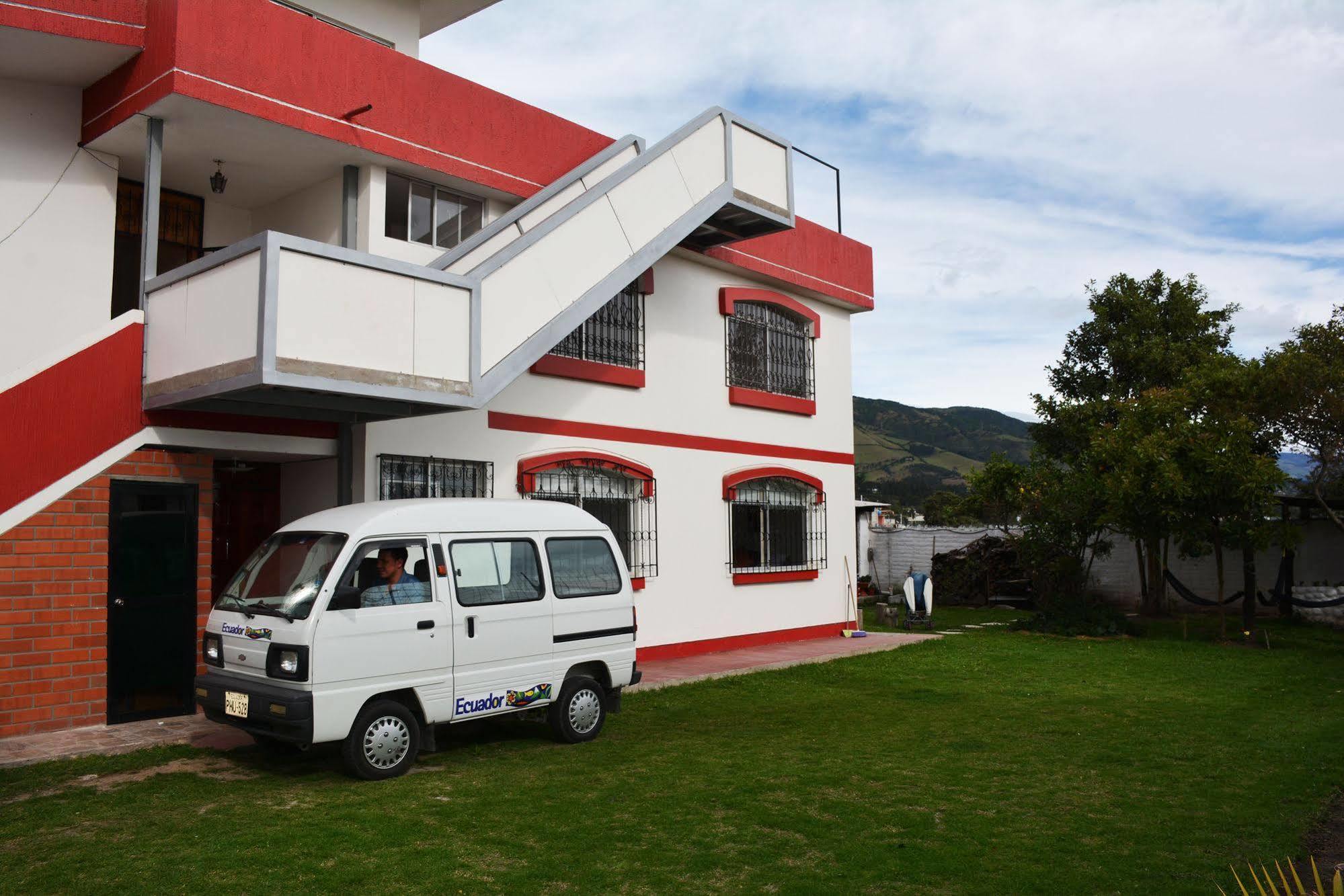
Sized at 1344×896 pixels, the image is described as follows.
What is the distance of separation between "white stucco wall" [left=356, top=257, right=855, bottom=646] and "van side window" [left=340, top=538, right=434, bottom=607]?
3.68 metres

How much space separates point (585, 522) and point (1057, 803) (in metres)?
4.41

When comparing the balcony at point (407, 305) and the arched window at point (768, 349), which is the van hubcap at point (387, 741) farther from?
the arched window at point (768, 349)

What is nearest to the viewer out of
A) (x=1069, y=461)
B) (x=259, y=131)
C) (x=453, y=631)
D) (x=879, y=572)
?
(x=453, y=631)

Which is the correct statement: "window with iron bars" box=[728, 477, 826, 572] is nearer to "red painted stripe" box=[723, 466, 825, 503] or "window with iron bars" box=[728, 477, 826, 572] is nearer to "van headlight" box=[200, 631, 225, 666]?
"red painted stripe" box=[723, 466, 825, 503]

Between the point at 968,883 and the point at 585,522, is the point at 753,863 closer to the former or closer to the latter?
the point at 968,883

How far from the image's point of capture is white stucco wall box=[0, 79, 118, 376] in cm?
952

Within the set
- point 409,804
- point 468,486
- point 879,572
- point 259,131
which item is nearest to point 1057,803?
point 409,804

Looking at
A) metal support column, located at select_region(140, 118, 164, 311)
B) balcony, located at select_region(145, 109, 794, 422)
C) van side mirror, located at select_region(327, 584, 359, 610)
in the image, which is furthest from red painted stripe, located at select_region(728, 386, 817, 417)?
van side mirror, located at select_region(327, 584, 359, 610)

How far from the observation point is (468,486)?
11.7 m

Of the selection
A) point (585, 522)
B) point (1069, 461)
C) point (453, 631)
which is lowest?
point (453, 631)

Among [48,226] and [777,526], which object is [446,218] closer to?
[48,226]

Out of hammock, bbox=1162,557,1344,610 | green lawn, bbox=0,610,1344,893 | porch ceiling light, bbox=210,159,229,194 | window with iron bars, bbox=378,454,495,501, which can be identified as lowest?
green lawn, bbox=0,610,1344,893

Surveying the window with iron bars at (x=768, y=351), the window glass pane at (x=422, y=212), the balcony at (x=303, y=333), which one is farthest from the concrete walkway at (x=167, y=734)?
the window glass pane at (x=422, y=212)

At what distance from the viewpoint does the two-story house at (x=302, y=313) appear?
8602 mm
